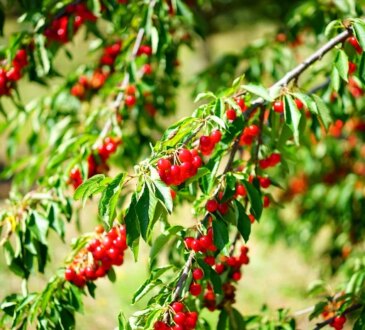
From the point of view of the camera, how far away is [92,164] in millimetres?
2244

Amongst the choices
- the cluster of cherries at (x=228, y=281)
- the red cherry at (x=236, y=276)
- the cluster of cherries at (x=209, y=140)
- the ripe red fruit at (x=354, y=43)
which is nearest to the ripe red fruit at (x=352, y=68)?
the ripe red fruit at (x=354, y=43)

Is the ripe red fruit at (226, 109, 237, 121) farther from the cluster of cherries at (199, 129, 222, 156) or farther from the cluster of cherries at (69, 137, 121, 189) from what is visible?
the cluster of cherries at (69, 137, 121, 189)

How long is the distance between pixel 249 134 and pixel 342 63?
1.36 ft

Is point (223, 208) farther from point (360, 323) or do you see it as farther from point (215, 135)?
point (360, 323)

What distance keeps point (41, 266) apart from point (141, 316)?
0.66 meters

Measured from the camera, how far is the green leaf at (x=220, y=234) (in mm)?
1665

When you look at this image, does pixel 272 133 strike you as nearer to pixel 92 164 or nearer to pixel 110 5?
pixel 92 164

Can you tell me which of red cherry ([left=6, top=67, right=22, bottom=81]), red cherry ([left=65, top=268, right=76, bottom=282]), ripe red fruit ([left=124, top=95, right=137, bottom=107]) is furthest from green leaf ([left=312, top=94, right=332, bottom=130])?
red cherry ([left=6, top=67, right=22, bottom=81])

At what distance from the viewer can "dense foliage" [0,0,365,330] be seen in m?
1.65

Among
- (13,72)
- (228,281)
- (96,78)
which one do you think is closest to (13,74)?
(13,72)

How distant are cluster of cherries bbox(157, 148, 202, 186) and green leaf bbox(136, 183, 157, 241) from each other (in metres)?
0.10

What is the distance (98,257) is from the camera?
193cm

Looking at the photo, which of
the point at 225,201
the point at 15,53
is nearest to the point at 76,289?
the point at 225,201

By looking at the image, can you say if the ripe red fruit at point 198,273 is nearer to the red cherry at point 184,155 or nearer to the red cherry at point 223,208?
the red cherry at point 223,208
